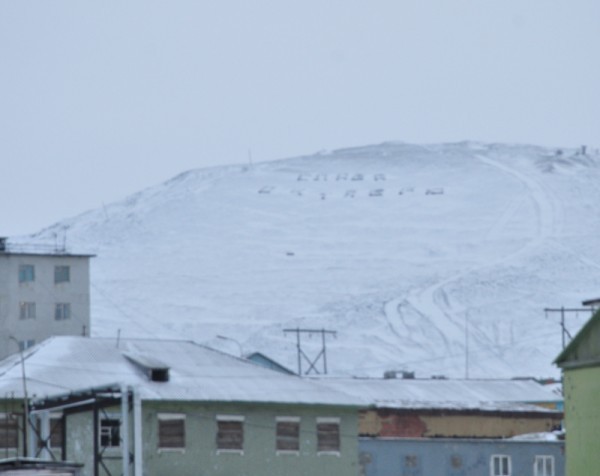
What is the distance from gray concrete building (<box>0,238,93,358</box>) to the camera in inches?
2670

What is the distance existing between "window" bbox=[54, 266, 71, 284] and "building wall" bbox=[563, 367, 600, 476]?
4987 cm

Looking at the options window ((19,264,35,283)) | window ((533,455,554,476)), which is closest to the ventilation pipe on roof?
window ((533,455,554,476))

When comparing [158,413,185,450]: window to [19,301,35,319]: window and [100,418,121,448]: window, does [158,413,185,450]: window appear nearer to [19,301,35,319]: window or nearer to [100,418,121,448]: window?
[100,418,121,448]: window

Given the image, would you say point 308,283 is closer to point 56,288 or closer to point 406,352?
point 406,352

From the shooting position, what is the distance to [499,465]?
45844mm

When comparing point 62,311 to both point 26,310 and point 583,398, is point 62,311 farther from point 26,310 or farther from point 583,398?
point 583,398

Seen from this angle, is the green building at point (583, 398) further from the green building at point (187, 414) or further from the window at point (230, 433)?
the window at point (230, 433)

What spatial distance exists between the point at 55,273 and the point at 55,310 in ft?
5.03

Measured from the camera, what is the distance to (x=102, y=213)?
16862cm

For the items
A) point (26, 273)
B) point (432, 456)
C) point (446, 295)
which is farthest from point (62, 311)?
point (446, 295)

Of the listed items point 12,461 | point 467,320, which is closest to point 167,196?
point 467,320

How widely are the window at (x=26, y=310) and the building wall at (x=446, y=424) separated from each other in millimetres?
20136

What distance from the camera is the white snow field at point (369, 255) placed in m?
110

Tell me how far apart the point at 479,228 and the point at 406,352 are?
44.9m
